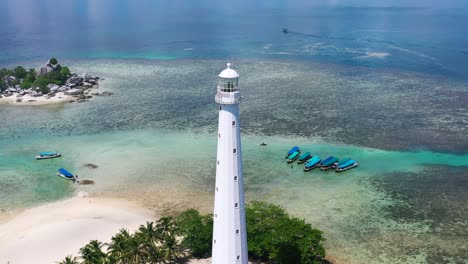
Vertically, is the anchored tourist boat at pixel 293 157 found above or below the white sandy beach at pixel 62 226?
above

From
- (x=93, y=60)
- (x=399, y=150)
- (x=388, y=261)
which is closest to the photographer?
(x=388, y=261)

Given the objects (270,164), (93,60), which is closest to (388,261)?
(270,164)

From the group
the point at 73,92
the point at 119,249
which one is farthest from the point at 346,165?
the point at 73,92

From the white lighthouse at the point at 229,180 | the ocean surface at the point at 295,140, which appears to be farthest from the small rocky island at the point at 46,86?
the white lighthouse at the point at 229,180

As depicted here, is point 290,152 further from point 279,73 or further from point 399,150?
point 279,73

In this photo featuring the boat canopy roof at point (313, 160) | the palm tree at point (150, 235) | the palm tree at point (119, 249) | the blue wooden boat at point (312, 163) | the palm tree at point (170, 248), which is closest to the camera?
the palm tree at point (119, 249)

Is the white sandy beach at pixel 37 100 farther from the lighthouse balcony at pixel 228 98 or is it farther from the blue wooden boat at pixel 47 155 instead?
the lighthouse balcony at pixel 228 98

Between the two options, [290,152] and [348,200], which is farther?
[290,152]
